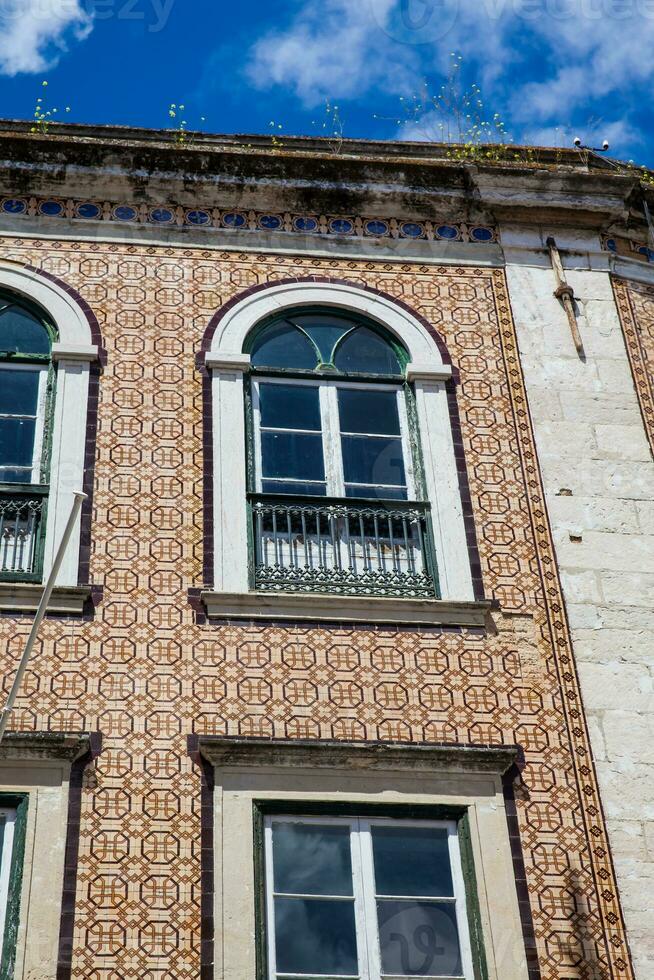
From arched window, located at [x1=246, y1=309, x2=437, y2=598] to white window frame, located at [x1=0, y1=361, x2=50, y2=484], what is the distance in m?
1.55

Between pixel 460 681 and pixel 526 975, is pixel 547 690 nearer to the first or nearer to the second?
pixel 460 681

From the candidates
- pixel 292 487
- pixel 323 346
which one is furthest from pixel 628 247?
pixel 292 487

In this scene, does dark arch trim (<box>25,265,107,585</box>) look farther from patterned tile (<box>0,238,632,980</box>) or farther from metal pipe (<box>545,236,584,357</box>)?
metal pipe (<box>545,236,584,357</box>)

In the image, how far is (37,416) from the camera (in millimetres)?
11602

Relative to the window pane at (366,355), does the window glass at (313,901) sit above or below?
below

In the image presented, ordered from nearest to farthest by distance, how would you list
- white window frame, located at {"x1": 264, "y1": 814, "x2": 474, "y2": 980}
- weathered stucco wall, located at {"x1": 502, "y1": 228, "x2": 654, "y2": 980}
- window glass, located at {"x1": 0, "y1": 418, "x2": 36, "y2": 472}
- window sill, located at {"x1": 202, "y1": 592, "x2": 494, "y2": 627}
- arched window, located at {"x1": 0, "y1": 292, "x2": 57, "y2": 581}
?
1. white window frame, located at {"x1": 264, "y1": 814, "x2": 474, "y2": 980}
2. weathered stucco wall, located at {"x1": 502, "y1": 228, "x2": 654, "y2": 980}
3. window sill, located at {"x1": 202, "y1": 592, "x2": 494, "y2": 627}
4. arched window, located at {"x1": 0, "y1": 292, "x2": 57, "y2": 581}
5. window glass, located at {"x1": 0, "y1": 418, "x2": 36, "y2": 472}

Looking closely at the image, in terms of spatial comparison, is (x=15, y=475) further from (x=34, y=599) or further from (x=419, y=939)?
(x=419, y=939)

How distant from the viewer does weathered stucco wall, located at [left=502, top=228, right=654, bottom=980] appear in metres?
10.2

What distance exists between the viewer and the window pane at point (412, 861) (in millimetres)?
9648

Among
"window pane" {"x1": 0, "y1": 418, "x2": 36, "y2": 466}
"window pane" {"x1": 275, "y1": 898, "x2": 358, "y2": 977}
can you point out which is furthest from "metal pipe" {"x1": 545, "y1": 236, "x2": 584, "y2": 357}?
"window pane" {"x1": 275, "y1": 898, "x2": 358, "y2": 977}

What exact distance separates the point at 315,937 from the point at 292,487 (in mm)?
3434

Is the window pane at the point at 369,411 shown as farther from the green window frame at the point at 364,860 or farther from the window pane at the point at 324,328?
the green window frame at the point at 364,860

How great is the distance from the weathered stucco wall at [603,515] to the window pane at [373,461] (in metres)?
1.12

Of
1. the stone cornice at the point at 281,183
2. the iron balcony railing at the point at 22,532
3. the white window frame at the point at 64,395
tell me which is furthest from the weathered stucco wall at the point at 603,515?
the iron balcony railing at the point at 22,532
